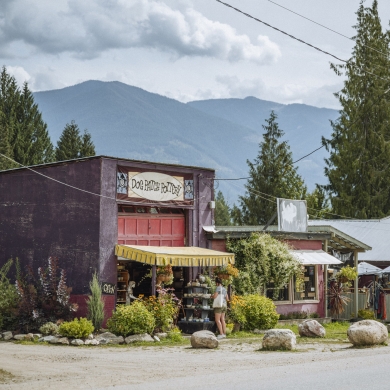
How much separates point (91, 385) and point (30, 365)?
3445mm

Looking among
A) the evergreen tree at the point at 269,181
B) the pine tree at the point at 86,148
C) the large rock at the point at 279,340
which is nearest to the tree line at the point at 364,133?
the evergreen tree at the point at 269,181

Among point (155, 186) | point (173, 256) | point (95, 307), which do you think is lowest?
point (95, 307)

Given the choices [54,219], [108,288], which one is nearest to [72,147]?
[54,219]

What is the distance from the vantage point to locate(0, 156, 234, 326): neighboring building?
2370 cm

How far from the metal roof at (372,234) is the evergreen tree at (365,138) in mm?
10308

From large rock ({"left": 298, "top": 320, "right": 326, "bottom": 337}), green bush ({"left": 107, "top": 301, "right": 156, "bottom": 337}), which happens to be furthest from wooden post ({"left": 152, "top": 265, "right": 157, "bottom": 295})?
large rock ({"left": 298, "top": 320, "right": 326, "bottom": 337})

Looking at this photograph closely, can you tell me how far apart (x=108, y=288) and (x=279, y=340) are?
6.40 metres

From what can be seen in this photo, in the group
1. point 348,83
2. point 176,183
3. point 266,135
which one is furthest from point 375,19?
point 176,183

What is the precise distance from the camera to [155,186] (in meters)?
25.4

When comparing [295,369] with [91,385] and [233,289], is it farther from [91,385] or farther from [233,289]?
[233,289]

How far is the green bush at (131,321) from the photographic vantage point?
21.9m

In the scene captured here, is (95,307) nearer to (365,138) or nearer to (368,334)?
(368,334)

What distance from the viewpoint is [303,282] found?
30.3m

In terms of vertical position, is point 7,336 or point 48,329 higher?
point 48,329
